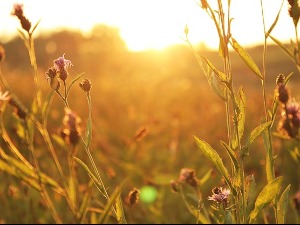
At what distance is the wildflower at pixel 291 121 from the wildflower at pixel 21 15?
0.70m

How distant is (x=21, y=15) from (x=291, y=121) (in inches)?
30.9

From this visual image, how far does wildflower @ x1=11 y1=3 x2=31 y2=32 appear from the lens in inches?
50.4

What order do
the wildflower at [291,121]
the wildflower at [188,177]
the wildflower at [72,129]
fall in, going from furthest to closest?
1. the wildflower at [188,177]
2. the wildflower at [291,121]
3. the wildflower at [72,129]

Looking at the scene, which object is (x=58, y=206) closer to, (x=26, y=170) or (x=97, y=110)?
(x=26, y=170)

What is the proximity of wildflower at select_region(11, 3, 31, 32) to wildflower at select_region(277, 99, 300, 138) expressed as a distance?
0.70 meters

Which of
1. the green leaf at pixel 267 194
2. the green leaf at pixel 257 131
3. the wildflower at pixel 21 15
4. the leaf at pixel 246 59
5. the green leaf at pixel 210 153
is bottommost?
the green leaf at pixel 267 194

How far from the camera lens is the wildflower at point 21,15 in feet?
4.20

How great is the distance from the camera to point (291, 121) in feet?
3.67

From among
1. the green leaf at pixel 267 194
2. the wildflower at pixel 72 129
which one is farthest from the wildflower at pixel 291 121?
the wildflower at pixel 72 129

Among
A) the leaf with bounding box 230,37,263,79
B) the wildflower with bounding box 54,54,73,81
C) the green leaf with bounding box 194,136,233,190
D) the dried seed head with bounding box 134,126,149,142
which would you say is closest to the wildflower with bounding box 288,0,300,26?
the leaf with bounding box 230,37,263,79

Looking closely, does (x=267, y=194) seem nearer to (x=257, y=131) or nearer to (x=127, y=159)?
(x=257, y=131)

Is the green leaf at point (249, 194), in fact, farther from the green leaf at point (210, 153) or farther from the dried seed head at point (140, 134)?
the dried seed head at point (140, 134)

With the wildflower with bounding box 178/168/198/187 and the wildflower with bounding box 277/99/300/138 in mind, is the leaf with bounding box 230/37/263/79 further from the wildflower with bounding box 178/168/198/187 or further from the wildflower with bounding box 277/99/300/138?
the wildflower with bounding box 178/168/198/187

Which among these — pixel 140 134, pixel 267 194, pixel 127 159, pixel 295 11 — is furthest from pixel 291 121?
pixel 127 159
